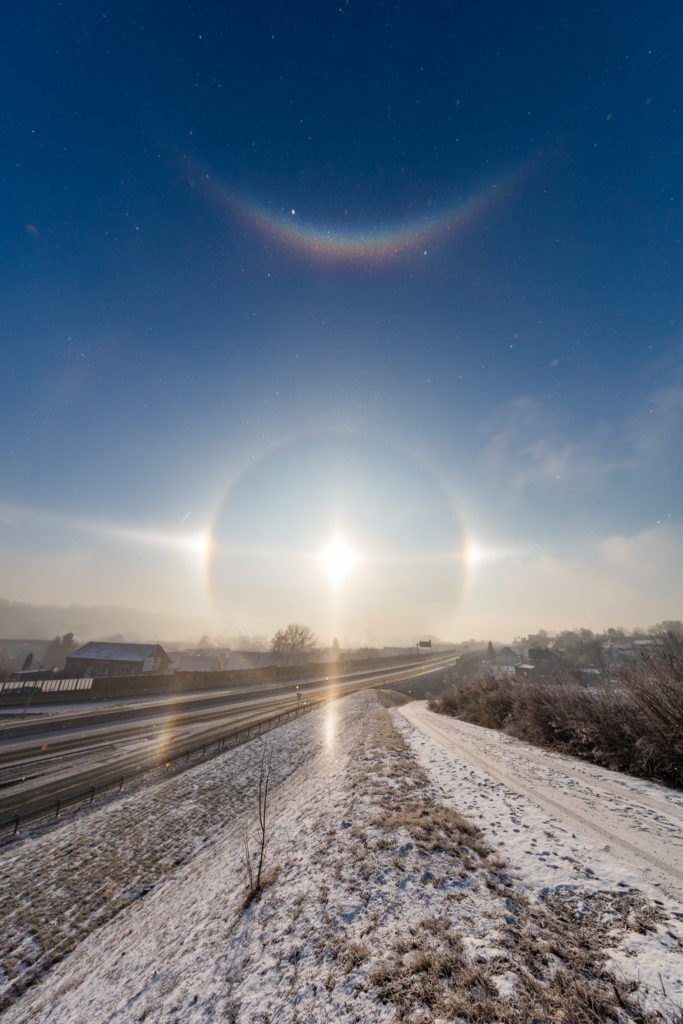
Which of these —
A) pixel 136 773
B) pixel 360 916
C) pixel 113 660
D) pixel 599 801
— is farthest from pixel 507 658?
pixel 360 916

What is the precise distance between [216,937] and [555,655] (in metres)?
104

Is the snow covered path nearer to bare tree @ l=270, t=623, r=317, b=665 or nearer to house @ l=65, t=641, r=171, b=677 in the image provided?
house @ l=65, t=641, r=171, b=677

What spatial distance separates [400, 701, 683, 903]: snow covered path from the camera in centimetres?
627

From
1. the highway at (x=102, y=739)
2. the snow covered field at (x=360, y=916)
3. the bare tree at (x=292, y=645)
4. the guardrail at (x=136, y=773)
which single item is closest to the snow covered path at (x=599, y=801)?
the snow covered field at (x=360, y=916)

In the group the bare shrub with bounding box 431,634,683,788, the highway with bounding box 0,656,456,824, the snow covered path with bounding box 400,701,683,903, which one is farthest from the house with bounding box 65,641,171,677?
the snow covered path with bounding box 400,701,683,903

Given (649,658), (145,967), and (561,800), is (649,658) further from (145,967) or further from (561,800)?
(145,967)

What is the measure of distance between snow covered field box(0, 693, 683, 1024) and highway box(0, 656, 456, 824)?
14.4 feet

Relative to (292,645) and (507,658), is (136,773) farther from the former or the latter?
(507,658)

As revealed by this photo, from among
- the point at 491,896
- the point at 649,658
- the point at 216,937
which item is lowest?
→ the point at 216,937

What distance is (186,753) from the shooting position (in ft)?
65.7

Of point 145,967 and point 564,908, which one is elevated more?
point 564,908

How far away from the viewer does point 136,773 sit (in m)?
17.6

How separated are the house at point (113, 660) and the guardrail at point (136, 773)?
1377 inches

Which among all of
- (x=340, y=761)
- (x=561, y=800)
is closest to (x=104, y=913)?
(x=340, y=761)
